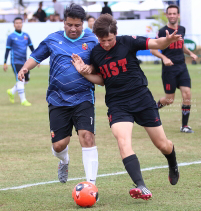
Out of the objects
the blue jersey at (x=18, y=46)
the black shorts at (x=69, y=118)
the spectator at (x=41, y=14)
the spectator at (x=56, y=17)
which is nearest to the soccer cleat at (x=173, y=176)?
the black shorts at (x=69, y=118)

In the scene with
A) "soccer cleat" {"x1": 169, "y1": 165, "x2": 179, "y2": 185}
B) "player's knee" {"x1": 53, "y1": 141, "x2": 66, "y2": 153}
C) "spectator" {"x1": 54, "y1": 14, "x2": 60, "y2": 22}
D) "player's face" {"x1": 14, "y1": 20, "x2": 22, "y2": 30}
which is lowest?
"spectator" {"x1": 54, "y1": 14, "x2": 60, "y2": 22}

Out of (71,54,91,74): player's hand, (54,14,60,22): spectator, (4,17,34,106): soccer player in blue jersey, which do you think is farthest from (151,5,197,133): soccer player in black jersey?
(54,14,60,22): spectator

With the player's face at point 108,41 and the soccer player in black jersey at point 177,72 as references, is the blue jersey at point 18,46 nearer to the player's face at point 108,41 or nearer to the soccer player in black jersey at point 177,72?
the soccer player in black jersey at point 177,72

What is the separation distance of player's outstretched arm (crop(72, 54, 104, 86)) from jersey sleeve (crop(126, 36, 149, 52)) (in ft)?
1.66

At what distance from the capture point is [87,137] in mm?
5410

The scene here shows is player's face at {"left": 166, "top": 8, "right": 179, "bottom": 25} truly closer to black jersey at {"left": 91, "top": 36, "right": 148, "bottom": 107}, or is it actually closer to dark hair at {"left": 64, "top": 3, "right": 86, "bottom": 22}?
dark hair at {"left": 64, "top": 3, "right": 86, "bottom": 22}

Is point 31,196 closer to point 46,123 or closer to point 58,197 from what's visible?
point 58,197

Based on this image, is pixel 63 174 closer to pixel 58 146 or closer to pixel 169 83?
pixel 58 146

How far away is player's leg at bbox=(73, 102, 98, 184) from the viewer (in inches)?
211

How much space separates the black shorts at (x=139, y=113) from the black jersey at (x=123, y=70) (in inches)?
2.6

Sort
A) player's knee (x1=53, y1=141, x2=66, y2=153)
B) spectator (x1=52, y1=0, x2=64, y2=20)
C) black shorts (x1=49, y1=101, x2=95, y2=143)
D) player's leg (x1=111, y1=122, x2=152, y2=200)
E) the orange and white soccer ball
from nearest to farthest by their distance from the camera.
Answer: player's leg (x1=111, y1=122, x2=152, y2=200) < the orange and white soccer ball < black shorts (x1=49, y1=101, x2=95, y2=143) < player's knee (x1=53, y1=141, x2=66, y2=153) < spectator (x1=52, y1=0, x2=64, y2=20)

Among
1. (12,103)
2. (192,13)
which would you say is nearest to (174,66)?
(12,103)

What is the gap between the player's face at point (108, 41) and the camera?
517cm

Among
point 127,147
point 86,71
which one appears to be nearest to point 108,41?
point 86,71
